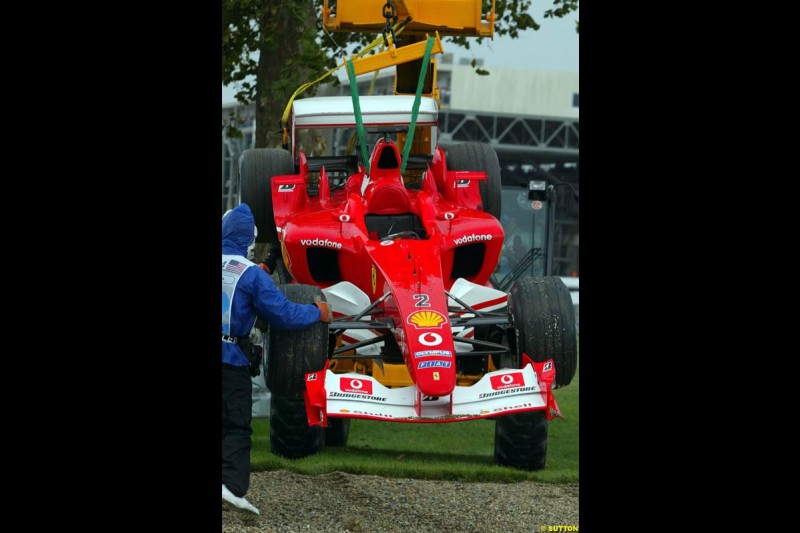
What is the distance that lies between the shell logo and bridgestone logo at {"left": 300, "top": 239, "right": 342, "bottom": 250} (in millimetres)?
1338

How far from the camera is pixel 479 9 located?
31.8 feet

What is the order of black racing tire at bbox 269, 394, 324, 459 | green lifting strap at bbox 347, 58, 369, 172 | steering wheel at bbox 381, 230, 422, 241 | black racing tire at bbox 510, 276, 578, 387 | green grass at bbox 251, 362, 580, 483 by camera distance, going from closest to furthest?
black racing tire at bbox 510, 276, 578, 387 → green lifting strap at bbox 347, 58, 369, 172 → steering wheel at bbox 381, 230, 422, 241 → green grass at bbox 251, 362, 580, 483 → black racing tire at bbox 269, 394, 324, 459

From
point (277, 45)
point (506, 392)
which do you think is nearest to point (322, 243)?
point (506, 392)

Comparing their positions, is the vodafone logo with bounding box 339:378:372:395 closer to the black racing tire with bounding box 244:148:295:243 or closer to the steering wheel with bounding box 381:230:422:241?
the steering wheel with bounding box 381:230:422:241

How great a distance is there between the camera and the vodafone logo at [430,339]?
671 centimetres

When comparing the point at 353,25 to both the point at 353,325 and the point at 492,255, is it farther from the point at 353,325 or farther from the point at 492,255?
the point at 353,325

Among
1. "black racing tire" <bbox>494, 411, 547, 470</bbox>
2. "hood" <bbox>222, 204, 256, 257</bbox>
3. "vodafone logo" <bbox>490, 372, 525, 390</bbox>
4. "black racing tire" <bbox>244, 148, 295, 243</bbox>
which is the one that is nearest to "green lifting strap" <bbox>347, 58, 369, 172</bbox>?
"black racing tire" <bbox>244, 148, 295, 243</bbox>

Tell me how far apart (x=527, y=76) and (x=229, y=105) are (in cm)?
758

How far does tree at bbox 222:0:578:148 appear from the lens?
454 inches

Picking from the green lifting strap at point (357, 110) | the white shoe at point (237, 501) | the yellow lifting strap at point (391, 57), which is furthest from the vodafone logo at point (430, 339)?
the yellow lifting strap at point (391, 57)

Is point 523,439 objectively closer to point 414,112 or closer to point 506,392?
point 506,392

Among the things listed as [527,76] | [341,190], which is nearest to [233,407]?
[341,190]

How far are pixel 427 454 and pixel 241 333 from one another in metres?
3.21

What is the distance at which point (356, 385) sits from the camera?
6.65 meters
